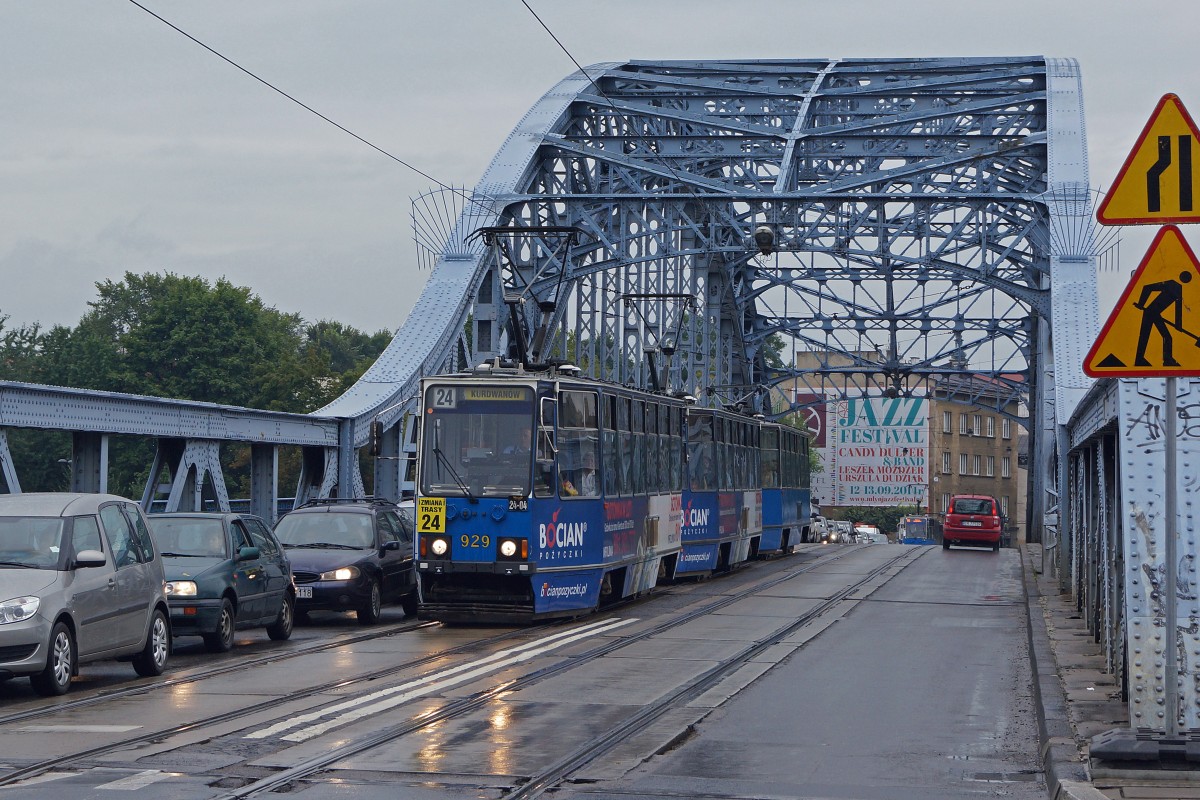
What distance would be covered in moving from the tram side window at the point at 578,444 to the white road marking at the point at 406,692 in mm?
2232

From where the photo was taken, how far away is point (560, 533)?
65.0 ft

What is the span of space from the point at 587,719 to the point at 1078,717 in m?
3.32

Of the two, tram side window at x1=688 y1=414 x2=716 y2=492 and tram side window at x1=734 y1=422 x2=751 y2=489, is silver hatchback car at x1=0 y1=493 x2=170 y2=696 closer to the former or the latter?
tram side window at x1=688 y1=414 x2=716 y2=492

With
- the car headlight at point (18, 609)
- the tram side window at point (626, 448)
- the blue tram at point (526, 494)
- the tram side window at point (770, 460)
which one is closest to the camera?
the car headlight at point (18, 609)

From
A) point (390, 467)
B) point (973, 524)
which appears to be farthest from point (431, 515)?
point (973, 524)

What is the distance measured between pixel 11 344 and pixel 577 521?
83446 mm

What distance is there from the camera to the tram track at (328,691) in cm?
939

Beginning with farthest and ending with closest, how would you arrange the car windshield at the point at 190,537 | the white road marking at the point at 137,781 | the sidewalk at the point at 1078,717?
the car windshield at the point at 190,537, the white road marking at the point at 137,781, the sidewalk at the point at 1078,717

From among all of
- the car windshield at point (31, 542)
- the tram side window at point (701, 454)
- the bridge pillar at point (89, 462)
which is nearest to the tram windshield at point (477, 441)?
the bridge pillar at point (89, 462)

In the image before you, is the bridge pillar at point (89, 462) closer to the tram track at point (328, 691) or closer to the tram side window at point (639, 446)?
the tram track at point (328, 691)

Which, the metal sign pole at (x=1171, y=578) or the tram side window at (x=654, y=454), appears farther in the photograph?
the tram side window at (x=654, y=454)

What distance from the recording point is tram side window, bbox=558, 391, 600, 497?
19.8 meters

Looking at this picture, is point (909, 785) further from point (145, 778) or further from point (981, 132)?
point (981, 132)

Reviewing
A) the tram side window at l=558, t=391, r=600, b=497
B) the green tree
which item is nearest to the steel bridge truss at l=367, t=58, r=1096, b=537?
the tram side window at l=558, t=391, r=600, b=497
